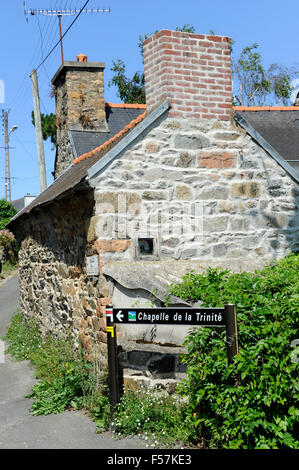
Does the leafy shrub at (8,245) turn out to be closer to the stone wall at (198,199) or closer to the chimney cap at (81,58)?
the chimney cap at (81,58)

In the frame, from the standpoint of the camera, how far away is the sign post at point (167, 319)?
4.54 meters

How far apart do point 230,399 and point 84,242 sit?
339 cm

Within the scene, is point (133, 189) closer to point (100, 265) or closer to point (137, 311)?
point (100, 265)

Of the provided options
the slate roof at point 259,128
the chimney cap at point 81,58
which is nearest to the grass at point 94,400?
the slate roof at point 259,128

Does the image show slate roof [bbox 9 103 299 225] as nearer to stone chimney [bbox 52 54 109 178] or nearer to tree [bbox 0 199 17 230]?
stone chimney [bbox 52 54 109 178]

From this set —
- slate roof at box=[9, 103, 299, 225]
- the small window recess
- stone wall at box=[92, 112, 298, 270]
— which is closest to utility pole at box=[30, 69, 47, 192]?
slate roof at box=[9, 103, 299, 225]

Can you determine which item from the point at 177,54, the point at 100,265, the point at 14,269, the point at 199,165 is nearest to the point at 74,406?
the point at 100,265

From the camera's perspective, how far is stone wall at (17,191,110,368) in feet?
22.4

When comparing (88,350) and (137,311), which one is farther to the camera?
(88,350)

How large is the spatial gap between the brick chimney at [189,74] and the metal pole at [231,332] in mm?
3485

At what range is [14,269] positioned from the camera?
24359 mm

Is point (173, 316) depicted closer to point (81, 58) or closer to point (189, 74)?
point (189, 74)

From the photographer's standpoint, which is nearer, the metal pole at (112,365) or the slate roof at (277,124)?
the metal pole at (112,365)

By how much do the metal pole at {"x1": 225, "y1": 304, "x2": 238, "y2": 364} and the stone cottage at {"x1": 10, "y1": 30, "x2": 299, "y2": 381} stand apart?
5.00ft
